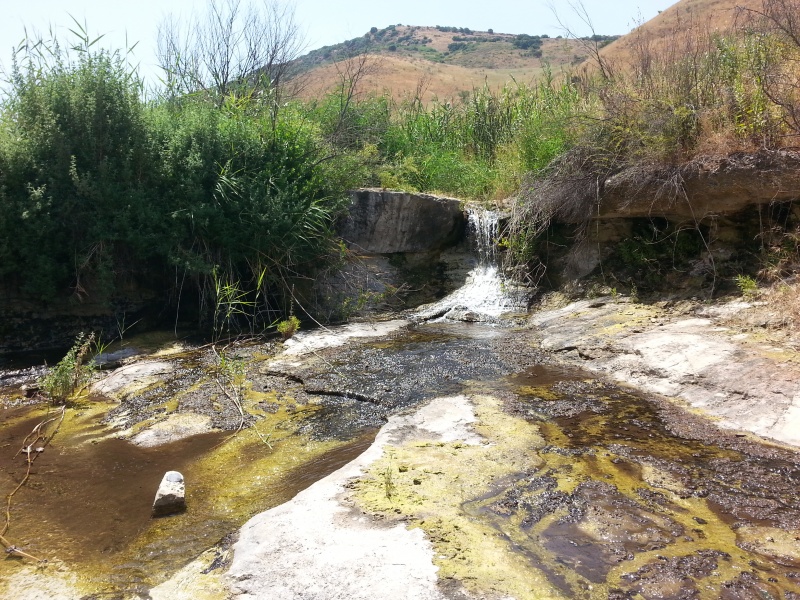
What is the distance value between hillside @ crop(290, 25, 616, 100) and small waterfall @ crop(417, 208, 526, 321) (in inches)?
859

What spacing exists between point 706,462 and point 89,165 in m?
7.80

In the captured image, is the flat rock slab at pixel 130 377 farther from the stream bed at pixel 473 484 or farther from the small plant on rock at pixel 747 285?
the small plant on rock at pixel 747 285

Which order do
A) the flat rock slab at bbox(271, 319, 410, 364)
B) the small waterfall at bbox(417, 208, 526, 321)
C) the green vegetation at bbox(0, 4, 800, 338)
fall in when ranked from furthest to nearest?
the small waterfall at bbox(417, 208, 526, 321) → the green vegetation at bbox(0, 4, 800, 338) → the flat rock slab at bbox(271, 319, 410, 364)

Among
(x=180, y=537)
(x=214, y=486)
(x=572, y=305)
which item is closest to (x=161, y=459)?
(x=214, y=486)

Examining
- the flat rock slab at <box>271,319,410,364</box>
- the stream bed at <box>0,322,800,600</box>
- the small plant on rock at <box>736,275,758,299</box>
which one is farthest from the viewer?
the flat rock slab at <box>271,319,410,364</box>

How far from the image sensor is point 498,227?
31.6 feet

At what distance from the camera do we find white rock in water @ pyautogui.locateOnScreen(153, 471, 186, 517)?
3678mm

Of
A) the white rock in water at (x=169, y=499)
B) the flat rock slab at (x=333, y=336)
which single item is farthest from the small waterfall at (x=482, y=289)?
the white rock in water at (x=169, y=499)

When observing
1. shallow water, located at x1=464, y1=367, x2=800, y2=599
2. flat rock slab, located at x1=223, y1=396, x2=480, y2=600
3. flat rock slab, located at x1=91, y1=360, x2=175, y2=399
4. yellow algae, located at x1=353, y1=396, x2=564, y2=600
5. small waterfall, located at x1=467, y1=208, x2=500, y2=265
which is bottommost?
shallow water, located at x1=464, y1=367, x2=800, y2=599

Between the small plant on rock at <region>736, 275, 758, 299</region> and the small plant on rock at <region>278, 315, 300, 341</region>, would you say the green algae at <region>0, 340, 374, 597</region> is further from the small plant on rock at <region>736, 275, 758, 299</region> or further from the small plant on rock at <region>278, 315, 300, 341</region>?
the small plant on rock at <region>736, 275, 758, 299</region>

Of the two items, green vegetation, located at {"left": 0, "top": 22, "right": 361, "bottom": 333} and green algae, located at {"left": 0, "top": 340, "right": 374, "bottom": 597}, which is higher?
green vegetation, located at {"left": 0, "top": 22, "right": 361, "bottom": 333}

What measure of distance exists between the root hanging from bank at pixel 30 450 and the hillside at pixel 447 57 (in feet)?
88.4

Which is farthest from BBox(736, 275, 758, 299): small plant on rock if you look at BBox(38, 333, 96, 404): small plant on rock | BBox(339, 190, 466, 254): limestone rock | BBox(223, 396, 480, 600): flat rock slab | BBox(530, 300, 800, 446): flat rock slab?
BBox(38, 333, 96, 404): small plant on rock

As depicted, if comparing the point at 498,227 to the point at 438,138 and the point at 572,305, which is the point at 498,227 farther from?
the point at 438,138
